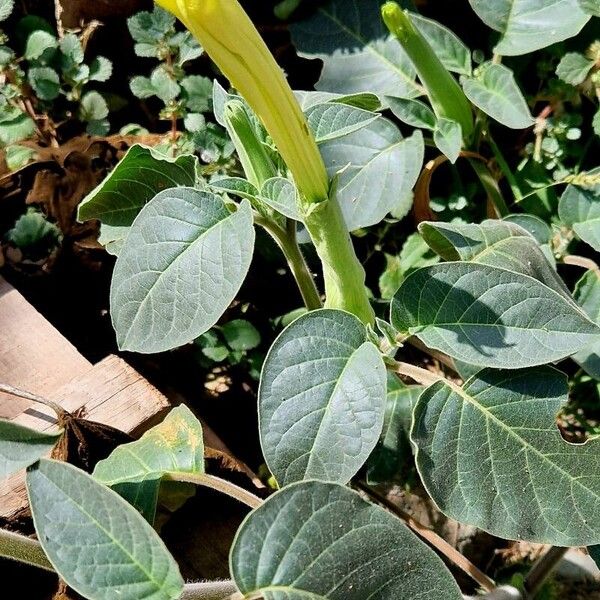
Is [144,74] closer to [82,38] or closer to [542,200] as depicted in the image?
[82,38]

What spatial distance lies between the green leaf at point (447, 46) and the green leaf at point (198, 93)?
1.31 feet

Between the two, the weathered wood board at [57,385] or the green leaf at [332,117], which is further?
the weathered wood board at [57,385]

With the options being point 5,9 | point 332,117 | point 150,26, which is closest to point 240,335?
point 332,117

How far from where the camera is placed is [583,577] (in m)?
1.50

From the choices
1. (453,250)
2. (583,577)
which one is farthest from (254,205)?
(583,577)

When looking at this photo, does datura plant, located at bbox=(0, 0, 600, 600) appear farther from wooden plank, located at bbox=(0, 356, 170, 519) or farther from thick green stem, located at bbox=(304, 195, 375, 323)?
wooden plank, located at bbox=(0, 356, 170, 519)

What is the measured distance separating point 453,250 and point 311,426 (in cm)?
39

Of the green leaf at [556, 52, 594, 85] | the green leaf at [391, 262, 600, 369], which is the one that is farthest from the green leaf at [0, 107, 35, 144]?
the green leaf at [556, 52, 594, 85]

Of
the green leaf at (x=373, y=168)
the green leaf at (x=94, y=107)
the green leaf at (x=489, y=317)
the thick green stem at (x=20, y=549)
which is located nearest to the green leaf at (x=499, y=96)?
the green leaf at (x=373, y=168)

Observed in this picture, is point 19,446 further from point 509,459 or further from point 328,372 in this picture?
point 509,459

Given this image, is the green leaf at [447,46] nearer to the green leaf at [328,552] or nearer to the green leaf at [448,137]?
the green leaf at [448,137]

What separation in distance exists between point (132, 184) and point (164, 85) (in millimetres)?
420

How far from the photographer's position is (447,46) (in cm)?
146

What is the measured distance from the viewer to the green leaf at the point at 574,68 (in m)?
1.49
